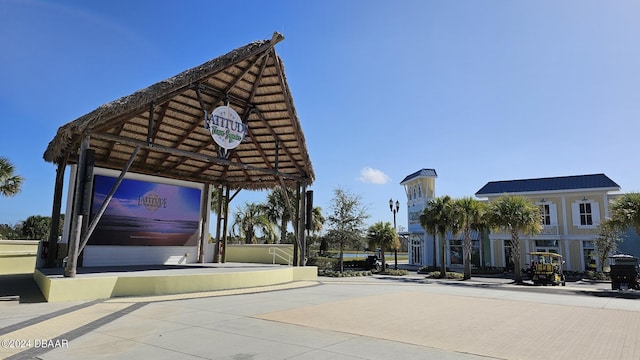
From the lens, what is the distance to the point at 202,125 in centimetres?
1606

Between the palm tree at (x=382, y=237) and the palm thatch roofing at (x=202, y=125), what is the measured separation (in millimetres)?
10863

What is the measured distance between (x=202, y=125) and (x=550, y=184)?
93.6ft

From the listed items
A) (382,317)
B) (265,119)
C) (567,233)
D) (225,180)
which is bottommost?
(382,317)

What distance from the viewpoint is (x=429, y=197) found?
37.6m

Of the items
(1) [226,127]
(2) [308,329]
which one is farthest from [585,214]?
(2) [308,329]

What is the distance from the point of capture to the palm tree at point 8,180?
19.9m

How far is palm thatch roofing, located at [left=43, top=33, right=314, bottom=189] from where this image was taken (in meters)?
12.1

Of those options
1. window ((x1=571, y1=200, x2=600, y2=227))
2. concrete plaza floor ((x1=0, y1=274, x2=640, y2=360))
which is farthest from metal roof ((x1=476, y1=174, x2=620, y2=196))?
concrete plaza floor ((x1=0, y1=274, x2=640, y2=360))

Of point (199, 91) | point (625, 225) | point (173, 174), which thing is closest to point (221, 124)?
point (199, 91)

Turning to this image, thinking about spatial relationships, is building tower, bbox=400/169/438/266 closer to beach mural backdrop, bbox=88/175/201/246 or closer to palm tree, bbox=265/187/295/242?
palm tree, bbox=265/187/295/242

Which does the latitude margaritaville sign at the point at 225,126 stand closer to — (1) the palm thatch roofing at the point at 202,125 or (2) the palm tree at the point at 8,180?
(1) the palm thatch roofing at the point at 202,125

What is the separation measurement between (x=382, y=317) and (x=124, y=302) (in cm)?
656

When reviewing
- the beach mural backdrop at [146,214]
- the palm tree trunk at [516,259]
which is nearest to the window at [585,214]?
the palm tree trunk at [516,259]

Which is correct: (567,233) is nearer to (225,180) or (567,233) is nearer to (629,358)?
(225,180)
